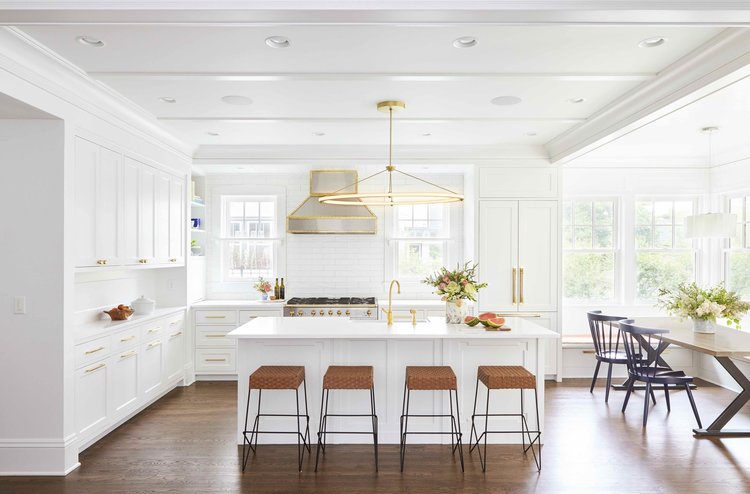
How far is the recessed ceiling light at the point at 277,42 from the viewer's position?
2787 millimetres

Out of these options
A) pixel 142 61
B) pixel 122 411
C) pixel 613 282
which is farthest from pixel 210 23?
pixel 613 282

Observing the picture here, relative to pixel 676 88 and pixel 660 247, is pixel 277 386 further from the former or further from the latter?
pixel 660 247

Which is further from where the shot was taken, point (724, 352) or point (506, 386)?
point (724, 352)

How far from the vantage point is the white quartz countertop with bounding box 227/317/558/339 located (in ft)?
11.9

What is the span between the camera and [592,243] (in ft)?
21.2

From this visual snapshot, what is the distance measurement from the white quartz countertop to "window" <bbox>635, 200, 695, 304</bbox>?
3.20 meters

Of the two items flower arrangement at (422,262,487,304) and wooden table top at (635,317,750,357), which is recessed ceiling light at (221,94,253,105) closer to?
flower arrangement at (422,262,487,304)

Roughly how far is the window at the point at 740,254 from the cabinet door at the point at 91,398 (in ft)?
22.1

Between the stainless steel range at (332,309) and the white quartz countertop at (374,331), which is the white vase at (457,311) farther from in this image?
the stainless steel range at (332,309)

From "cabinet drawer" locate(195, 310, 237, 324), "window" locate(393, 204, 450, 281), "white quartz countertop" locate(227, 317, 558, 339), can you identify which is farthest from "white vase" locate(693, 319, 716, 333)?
"cabinet drawer" locate(195, 310, 237, 324)

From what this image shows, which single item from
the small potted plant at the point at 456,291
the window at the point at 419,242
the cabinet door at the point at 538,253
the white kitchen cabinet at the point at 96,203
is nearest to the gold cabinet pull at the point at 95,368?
the white kitchen cabinet at the point at 96,203

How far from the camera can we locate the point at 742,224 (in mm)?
5848

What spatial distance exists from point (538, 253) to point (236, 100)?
12.4 ft

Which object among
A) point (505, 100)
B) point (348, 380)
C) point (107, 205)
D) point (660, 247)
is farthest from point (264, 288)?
point (660, 247)
